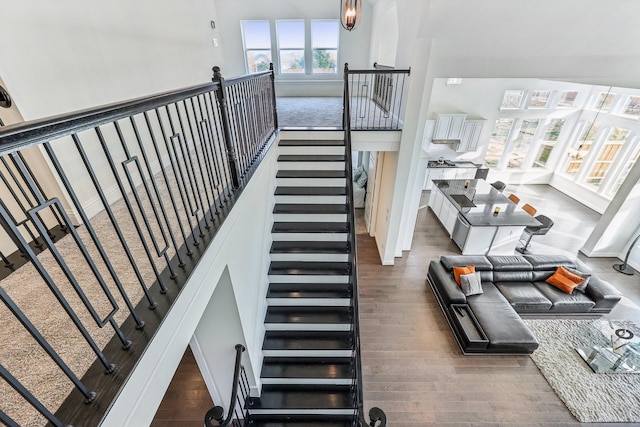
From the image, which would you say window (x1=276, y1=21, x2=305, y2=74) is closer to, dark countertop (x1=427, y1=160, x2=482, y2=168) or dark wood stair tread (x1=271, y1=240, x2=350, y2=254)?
dark countertop (x1=427, y1=160, x2=482, y2=168)

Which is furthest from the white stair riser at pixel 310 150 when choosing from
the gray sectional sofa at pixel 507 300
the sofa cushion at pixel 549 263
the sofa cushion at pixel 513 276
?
the sofa cushion at pixel 549 263

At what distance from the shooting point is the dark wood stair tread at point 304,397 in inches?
127

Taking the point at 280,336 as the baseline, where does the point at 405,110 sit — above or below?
above

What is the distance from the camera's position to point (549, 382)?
3.67 meters

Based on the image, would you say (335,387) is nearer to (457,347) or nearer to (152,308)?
(457,347)

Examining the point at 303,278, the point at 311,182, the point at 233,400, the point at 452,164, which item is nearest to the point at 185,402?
the point at 233,400

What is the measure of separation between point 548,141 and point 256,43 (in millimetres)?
9525

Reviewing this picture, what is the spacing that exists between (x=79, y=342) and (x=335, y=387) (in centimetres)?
292

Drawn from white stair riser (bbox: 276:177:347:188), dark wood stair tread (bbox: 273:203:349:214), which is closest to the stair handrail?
dark wood stair tread (bbox: 273:203:349:214)

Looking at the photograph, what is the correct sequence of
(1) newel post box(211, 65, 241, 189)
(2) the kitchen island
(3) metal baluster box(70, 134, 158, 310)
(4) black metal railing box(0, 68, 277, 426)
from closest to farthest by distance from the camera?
1. (4) black metal railing box(0, 68, 277, 426)
2. (3) metal baluster box(70, 134, 158, 310)
3. (1) newel post box(211, 65, 241, 189)
4. (2) the kitchen island

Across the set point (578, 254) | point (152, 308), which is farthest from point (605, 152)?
point (152, 308)

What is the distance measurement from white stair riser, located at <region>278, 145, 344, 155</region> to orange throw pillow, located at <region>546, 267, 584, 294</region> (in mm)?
4373

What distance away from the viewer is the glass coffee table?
3750 millimetres

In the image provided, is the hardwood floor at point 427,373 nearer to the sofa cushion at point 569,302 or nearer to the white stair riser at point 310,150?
the sofa cushion at point 569,302
